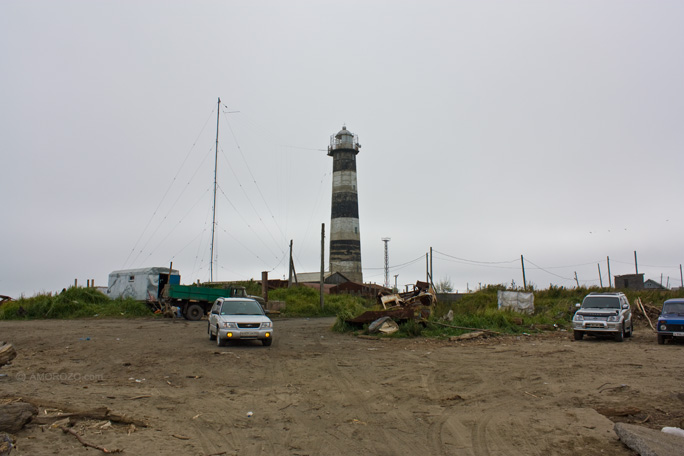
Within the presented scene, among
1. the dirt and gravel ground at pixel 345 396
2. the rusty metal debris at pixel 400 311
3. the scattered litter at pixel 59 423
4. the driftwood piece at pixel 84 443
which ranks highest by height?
the rusty metal debris at pixel 400 311

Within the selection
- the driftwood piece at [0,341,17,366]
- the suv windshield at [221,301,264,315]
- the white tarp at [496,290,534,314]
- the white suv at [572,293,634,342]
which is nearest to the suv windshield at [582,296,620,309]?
the white suv at [572,293,634,342]

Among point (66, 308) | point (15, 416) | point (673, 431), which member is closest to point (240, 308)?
point (15, 416)

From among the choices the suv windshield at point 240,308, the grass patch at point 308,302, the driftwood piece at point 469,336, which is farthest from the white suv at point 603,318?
the grass patch at point 308,302

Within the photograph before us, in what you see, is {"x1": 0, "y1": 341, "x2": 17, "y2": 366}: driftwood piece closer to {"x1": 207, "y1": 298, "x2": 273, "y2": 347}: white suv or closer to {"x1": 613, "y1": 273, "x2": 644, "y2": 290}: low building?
{"x1": 207, "y1": 298, "x2": 273, "y2": 347}: white suv

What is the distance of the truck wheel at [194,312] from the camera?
28.9m

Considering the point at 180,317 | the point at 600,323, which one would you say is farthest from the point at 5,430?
the point at 180,317

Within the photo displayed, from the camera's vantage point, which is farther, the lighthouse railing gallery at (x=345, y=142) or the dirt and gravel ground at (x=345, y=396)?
the lighthouse railing gallery at (x=345, y=142)

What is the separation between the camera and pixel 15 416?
5.96m

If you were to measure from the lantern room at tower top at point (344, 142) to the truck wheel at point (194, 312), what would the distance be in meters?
28.9

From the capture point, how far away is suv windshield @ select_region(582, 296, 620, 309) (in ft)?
63.7

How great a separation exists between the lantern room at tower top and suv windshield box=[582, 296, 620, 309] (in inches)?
1436

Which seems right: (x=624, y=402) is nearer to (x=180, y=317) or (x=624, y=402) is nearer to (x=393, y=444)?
(x=393, y=444)

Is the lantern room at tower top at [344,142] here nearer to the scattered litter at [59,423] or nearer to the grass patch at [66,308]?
the grass patch at [66,308]

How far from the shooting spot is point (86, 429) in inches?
246
